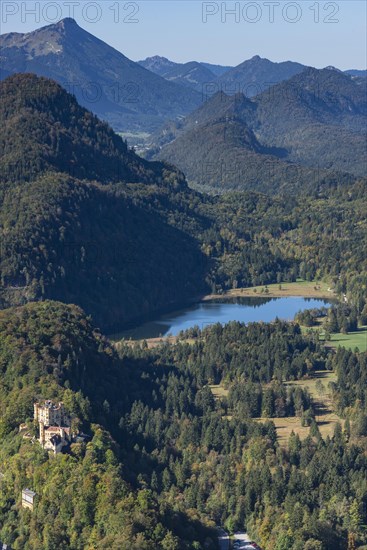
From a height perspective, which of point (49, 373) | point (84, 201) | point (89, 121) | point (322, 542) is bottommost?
point (322, 542)

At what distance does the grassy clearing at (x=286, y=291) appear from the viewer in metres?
133

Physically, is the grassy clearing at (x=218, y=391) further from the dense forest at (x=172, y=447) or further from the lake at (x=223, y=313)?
the lake at (x=223, y=313)

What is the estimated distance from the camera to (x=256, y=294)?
439 ft

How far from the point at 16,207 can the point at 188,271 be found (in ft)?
77.3

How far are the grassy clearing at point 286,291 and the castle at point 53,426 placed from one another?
70.2m

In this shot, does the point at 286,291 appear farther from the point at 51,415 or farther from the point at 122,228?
the point at 51,415

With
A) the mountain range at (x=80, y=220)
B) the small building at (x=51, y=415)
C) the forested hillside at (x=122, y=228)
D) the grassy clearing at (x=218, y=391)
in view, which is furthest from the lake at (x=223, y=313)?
the small building at (x=51, y=415)

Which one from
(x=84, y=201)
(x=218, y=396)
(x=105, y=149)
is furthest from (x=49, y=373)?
(x=105, y=149)

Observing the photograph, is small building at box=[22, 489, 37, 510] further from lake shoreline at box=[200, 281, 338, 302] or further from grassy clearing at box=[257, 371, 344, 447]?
lake shoreline at box=[200, 281, 338, 302]

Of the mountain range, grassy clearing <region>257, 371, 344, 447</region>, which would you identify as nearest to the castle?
grassy clearing <region>257, 371, 344, 447</region>

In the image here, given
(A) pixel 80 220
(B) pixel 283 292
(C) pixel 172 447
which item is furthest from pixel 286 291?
(C) pixel 172 447

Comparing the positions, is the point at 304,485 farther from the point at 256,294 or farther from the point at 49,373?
the point at 256,294

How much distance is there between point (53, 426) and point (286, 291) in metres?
75.5

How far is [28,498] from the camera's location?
58.4 metres
